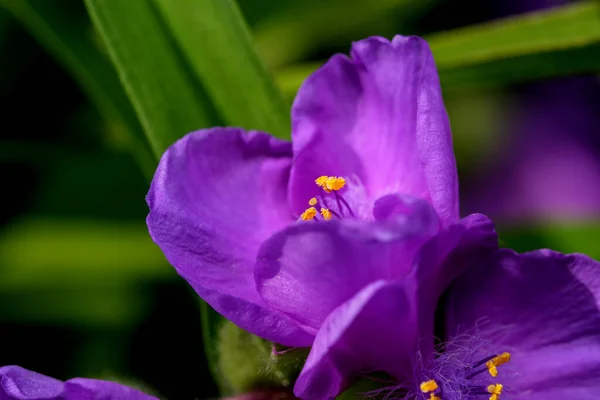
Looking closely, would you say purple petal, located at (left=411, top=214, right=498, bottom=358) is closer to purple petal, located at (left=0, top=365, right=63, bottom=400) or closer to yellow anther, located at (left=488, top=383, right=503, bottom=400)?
yellow anther, located at (left=488, top=383, right=503, bottom=400)

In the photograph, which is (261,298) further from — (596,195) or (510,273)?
(596,195)

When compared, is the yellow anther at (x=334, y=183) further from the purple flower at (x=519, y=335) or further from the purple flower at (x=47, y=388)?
the purple flower at (x=47, y=388)

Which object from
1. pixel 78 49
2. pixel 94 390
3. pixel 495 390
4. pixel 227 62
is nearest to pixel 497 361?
pixel 495 390

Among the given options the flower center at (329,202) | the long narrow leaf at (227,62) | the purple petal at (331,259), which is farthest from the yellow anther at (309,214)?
the long narrow leaf at (227,62)

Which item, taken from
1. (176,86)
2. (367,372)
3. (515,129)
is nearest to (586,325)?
(367,372)

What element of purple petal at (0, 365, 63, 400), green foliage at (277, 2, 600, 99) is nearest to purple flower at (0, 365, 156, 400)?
purple petal at (0, 365, 63, 400)

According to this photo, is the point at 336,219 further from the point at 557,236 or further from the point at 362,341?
the point at 557,236
